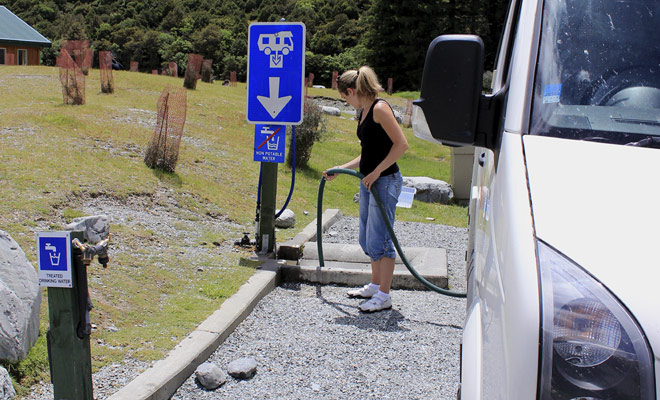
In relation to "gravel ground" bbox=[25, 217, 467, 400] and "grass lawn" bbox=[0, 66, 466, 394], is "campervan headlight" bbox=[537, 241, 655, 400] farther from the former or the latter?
"grass lawn" bbox=[0, 66, 466, 394]

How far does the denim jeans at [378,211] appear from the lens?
4.82 metres

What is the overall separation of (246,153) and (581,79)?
9.28 metres

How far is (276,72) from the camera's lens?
5.96 m

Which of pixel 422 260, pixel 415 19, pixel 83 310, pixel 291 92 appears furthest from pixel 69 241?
pixel 415 19

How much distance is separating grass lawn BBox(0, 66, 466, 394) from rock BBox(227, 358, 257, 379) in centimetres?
44

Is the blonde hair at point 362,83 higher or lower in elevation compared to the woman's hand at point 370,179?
higher

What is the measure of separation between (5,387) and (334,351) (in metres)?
2.07

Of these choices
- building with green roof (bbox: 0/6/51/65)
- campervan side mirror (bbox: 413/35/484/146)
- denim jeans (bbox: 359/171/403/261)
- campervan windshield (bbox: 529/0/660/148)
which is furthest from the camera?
building with green roof (bbox: 0/6/51/65)

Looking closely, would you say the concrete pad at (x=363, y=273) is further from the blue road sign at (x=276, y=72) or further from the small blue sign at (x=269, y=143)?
the blue road sign at (x=276, y=72)

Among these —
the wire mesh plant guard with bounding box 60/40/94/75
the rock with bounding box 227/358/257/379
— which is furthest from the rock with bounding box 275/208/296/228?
the wire mesh plant guard with bounding box 60/40/94/75

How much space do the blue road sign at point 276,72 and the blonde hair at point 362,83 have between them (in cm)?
110

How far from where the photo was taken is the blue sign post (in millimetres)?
5898

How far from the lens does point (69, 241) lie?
8.84 feet

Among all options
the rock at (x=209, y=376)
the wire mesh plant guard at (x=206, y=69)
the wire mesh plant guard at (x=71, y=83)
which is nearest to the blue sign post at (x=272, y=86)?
the rock at (x=209, y=376)
